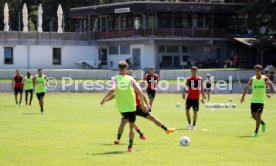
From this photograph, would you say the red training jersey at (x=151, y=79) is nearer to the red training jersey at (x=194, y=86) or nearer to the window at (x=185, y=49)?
the red training jersey at (x=194, y=86)

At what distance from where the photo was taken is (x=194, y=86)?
22078mm

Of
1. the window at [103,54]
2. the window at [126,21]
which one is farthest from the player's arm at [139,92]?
the window at [103,54]

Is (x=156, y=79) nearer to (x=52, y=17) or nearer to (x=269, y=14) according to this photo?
(x=269, y=14)

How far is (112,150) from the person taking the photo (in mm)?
15719

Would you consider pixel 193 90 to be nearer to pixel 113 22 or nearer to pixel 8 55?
pixel 8 55

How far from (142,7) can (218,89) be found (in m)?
19.1

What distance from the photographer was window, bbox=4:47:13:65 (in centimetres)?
7112

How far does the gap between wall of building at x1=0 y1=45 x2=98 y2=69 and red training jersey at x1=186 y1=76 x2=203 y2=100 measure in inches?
1987

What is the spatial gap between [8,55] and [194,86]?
5161 cm

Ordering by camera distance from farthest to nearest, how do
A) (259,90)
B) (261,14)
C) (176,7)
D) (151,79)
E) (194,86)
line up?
1. (176,7)
2. (261,14)
3. (151,79)
4. (194,86)
5. (259,90)

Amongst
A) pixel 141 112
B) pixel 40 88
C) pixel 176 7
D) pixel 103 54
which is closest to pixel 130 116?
pixel 141 112

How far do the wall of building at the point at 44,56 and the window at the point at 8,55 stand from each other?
1.27 feet

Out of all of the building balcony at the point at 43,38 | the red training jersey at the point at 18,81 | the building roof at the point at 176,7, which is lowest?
the red training jersey at the point at 18,81

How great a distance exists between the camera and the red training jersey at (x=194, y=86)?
2211 cm
